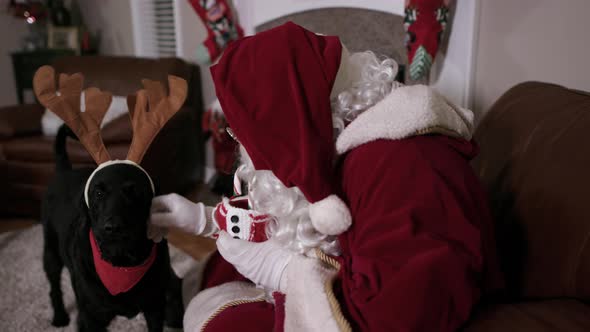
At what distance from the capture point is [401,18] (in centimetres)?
199

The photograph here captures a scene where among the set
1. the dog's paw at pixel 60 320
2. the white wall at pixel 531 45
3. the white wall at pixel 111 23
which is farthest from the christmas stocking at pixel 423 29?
the white wall at pixel 111 23

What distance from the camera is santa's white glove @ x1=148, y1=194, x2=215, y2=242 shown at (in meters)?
1.10

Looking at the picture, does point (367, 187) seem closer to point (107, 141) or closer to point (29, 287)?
point (29, 287)


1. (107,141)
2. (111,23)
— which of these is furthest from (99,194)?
(111,23)

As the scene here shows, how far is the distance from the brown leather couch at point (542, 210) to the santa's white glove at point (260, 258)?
43 centimetres

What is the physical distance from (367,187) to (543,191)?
14.0 inches

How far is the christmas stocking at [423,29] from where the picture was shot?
1745 millimetres

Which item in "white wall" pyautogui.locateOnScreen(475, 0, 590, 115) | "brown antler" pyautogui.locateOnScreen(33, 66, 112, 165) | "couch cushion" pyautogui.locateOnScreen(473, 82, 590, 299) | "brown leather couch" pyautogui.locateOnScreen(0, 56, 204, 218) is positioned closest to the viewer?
"couch cushion" pyautogui.locateOnScreen(473, 82, 590, 299)

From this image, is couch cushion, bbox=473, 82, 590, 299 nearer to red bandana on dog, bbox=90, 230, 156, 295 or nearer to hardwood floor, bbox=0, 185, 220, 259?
red bandana on dog, bbox=90, 230, 156, 295

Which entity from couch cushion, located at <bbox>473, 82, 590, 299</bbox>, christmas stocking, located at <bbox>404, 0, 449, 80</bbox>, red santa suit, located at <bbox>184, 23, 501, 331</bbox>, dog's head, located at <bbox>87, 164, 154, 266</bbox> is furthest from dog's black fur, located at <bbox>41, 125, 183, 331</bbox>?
christmas stocking, located at <bbox>404, 0, 449, 80</bbox>

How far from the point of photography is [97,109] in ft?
3.96

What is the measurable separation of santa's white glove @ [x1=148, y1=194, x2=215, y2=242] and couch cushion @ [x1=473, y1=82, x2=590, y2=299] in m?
0.66

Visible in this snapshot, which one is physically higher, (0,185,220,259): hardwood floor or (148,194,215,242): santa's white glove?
(148,194,215,242): santa's white glove

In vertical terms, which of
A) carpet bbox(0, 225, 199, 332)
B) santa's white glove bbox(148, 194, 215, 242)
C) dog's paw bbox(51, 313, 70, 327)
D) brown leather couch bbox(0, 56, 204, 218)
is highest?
santa's white glove bbox(148, 194, 215, 242)
